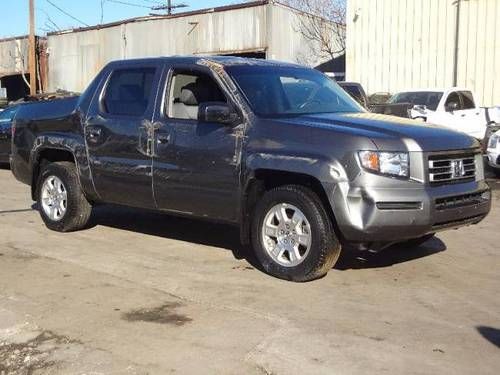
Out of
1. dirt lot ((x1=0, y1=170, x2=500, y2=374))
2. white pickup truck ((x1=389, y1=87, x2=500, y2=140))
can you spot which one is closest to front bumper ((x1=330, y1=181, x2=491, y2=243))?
dirt lot ((x1=0, y1=170, x2=500, y2=374))

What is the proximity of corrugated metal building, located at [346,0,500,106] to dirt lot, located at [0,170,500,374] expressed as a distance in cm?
1582

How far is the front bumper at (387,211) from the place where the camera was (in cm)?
543

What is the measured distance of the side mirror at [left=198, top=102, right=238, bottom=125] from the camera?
20.0 ft

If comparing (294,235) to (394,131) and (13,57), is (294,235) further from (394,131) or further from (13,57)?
(13,57)

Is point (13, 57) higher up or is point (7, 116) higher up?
point (13, 57)

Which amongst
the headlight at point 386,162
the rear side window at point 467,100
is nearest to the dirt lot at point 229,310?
the headlight at point 386,162

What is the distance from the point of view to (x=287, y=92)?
661 centimetres

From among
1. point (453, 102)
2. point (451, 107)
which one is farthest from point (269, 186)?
point (453, 102)

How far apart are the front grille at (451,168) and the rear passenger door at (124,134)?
2.67 metres

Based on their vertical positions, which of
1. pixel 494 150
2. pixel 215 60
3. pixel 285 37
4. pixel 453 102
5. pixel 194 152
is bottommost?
pixel 494 150

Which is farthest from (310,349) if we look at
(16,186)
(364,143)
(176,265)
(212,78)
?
(16,186)

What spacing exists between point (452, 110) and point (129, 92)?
11.5m

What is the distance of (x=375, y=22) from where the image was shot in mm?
23875

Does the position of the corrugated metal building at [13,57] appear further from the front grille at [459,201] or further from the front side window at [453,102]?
the front grille at [459,201]
